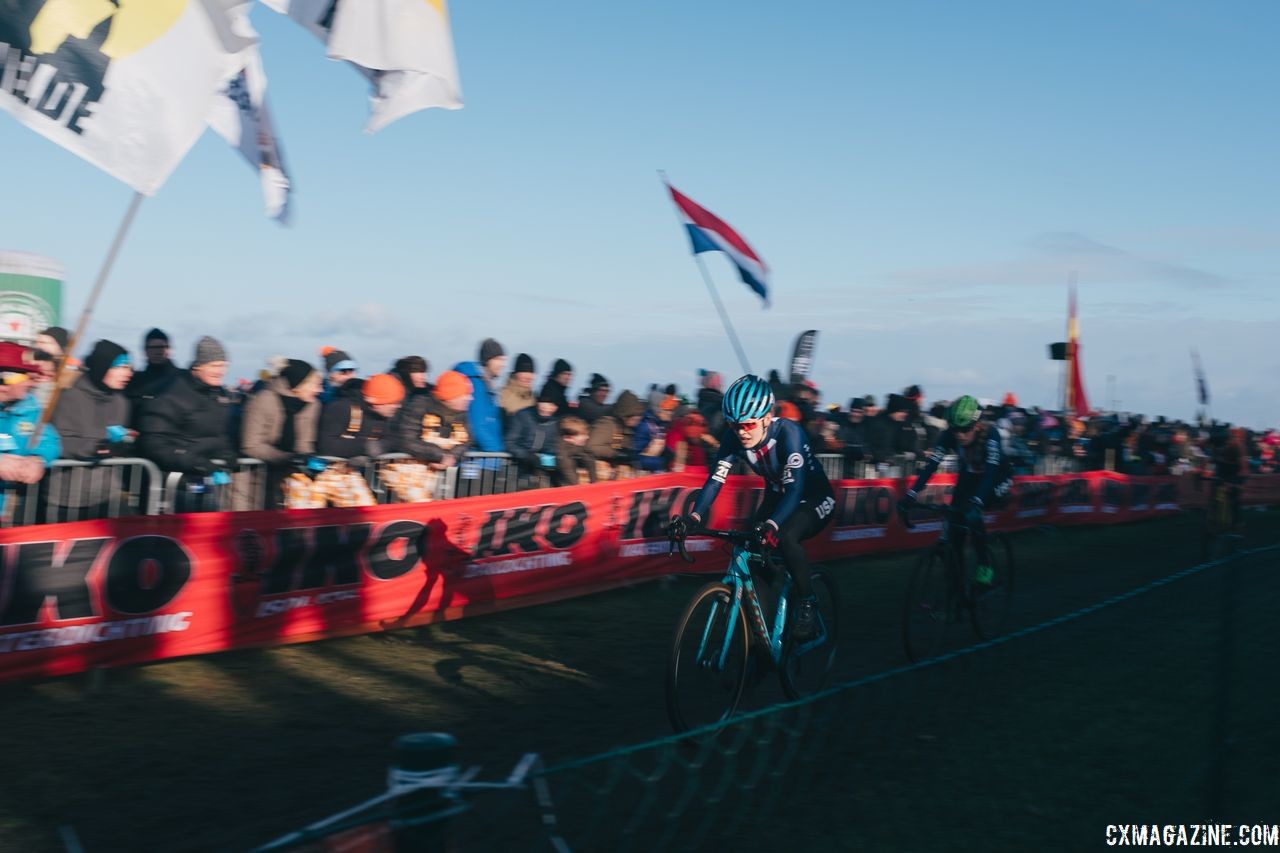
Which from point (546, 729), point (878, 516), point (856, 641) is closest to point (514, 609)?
point (856, 641)

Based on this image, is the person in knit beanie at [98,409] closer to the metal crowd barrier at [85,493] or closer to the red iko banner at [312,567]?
the metal crowd barrier at [85,493]

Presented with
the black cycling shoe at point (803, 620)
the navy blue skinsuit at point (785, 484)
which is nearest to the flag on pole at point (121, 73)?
the navy blue skinsuit at point (785, 484)

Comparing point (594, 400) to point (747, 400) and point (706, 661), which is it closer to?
point (747, 400)

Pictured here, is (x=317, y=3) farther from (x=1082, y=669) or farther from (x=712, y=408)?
(x=712, y=408)

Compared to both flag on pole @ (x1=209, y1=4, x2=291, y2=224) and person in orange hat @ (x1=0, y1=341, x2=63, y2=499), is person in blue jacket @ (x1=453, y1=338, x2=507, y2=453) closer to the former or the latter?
flag on pole @ (x1=209, y1=4, x2=291, y2=224)

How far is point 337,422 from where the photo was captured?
9.64 meters

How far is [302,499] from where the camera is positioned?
9.50 meters

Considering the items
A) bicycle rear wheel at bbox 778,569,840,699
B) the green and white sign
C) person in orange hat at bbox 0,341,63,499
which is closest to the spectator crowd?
person in orange hat at bbox 0,341,63,499

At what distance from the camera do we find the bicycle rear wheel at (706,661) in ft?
20.4

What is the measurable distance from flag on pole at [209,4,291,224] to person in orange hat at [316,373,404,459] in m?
1.96

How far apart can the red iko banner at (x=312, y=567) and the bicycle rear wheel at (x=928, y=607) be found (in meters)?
3.79

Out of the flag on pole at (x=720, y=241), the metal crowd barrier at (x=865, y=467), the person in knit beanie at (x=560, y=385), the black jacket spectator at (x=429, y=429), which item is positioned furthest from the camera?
the metal crowd barrier at (x=865, y=467)

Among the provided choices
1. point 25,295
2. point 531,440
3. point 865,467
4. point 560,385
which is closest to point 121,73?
point 531,440

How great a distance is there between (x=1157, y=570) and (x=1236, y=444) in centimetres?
261
